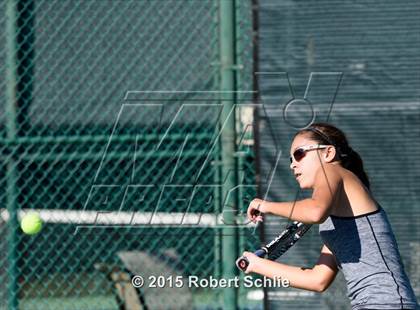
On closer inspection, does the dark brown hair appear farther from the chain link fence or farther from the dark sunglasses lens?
the chain link fence

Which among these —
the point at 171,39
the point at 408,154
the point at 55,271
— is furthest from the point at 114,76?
the point at 408,154

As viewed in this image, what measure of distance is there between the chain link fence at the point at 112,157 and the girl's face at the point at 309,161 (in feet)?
6.04

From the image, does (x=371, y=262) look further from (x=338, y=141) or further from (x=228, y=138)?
(x=228, y=138)

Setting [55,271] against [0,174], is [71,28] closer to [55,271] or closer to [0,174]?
[0,174]

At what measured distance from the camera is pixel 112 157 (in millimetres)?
5332

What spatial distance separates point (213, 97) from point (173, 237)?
0.87 metres

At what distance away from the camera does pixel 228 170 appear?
519cm

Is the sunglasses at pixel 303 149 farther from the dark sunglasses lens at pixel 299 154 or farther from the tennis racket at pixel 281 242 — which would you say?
the tennis racket at pixel 281 242

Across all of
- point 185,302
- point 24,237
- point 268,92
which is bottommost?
point 185,302

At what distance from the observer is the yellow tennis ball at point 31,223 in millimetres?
5318

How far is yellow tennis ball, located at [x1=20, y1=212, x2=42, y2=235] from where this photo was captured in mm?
5318
